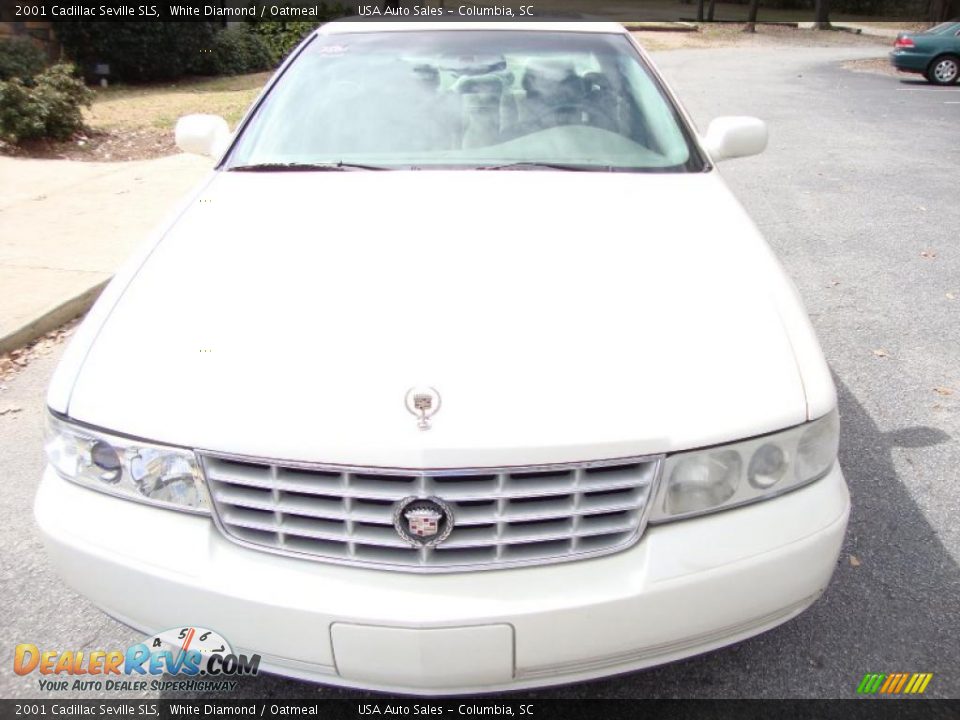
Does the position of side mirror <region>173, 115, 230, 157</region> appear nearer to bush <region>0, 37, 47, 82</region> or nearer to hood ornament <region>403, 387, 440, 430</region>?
hood ornament <region>403, 387, 440, 430</region>

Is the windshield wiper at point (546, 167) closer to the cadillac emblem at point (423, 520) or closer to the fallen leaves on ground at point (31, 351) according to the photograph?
the cadillac emblem at point (423, 520)

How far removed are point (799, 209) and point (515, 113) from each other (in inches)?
180

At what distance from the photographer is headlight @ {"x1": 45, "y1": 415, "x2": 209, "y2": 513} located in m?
1.79

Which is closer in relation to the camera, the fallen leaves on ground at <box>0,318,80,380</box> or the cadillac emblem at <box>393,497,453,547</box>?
the cadillac emblem at <box>393,497,453,547</box>

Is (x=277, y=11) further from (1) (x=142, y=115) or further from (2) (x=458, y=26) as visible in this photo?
(2) (x=458, y=26)

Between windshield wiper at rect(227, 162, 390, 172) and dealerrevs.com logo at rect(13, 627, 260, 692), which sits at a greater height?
windshield wiper at rect(227, 162, 390, 172)

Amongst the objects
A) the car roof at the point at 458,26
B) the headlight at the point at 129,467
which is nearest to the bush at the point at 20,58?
the car roof at the point at 458,26

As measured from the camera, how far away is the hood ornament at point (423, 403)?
1.70 meters

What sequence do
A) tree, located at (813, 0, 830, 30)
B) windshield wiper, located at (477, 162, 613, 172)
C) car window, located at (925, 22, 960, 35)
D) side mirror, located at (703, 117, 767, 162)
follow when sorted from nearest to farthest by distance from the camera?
windshield wiper, located at (477, 162, 613, 172) < side mirror, located at (703, 117, 767, 162) < car window, located at (925, 22, 960, 35) < tree, located at (813, 0, 830, 30)

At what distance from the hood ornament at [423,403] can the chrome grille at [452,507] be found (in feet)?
0.36

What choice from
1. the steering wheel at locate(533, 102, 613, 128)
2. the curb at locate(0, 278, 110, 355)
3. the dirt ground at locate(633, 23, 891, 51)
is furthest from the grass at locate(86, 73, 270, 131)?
the dirt ground at locate(633, 23, 891, 51)

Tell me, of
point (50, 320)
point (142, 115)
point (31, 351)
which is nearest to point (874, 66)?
point (142, 115)

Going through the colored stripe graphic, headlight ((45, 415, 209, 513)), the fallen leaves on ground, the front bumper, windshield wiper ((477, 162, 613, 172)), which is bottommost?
the fallen leaves on ground

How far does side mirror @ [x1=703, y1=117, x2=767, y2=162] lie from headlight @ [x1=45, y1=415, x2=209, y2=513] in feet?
7.98
